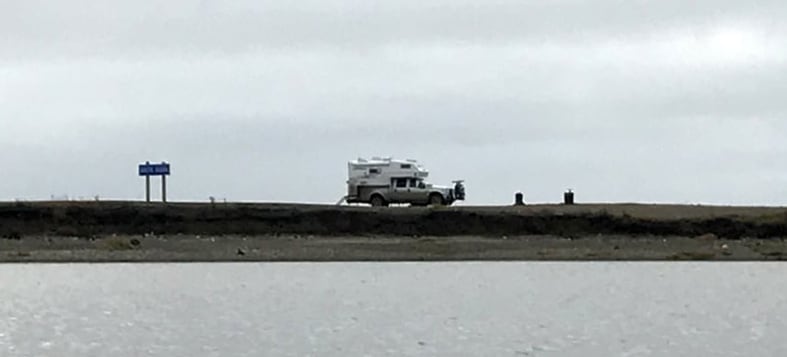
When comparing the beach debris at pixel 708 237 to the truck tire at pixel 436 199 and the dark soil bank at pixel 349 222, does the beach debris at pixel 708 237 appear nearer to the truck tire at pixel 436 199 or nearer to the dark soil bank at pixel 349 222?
the dark soil bank at pixel 349 222

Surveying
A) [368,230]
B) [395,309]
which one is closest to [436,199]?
[368,230]

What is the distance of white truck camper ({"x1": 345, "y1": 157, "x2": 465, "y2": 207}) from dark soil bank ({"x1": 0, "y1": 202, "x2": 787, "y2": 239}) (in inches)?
245

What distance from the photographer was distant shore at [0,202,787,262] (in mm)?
62281

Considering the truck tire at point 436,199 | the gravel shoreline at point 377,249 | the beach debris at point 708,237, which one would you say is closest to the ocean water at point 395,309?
the gravel shoreline at point 377,249

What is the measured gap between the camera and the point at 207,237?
6550cm

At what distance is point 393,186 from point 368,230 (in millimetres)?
8676

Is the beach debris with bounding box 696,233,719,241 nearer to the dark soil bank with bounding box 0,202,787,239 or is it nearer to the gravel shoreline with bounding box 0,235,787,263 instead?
the gravel shoreline with bounding box 0,235,787,263

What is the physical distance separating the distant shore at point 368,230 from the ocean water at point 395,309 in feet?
15.8

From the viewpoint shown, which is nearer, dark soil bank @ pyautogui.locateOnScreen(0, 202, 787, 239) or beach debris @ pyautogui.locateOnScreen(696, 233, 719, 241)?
beach debris @ pyautogui.locateOnScreen(696, 233, 719, 241)

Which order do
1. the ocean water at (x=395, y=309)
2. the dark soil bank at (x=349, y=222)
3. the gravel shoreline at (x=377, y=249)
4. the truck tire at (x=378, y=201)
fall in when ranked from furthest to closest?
the truck tire at (x=378, y=201) < the dark soil bank at (x=349, y=222) < the gravel shoreline at (x=377, y=249) < the ocean water at (x=395, y=309)

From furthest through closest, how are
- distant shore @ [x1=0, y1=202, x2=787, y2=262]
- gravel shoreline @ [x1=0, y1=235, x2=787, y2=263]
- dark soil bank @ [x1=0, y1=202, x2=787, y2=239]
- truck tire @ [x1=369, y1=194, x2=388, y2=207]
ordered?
truck tire @ [x1=369, y1=194, x2=388, y2=207]
dark soil bank @ [x1=0, y1=202, x2=787, y2=239]
distant shore @ [x1=0, y1=202, x2=787, y2=262]
gravel shoreline @ [x1=0, y1=235, x2=787, y2=263]

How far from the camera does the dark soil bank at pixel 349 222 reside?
217 ft

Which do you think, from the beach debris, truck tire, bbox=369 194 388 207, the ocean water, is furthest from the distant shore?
truck tire, bbox=369 194 388 207

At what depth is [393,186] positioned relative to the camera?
74.8 meters
